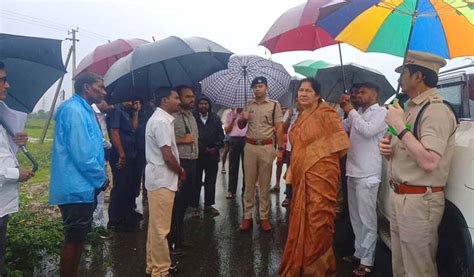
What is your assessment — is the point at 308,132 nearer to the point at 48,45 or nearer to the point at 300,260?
the point at 300,260

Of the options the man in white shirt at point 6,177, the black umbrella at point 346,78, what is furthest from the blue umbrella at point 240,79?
the man in white shirt at point 6,177

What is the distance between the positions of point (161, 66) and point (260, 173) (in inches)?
71.6

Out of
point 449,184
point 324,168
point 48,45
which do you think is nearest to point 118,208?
point 48,45

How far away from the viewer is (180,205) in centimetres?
406

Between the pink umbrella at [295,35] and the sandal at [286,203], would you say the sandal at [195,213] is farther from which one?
the pink umbrella at [295,35]

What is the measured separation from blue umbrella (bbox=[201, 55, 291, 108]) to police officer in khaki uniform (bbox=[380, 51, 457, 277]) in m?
2.55

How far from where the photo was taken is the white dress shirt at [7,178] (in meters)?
2.56

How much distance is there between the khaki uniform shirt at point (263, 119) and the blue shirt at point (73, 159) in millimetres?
2276

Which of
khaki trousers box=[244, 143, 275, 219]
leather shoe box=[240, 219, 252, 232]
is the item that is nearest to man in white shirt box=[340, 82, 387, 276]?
khaki trousers box=[244, 143, 275, 219]

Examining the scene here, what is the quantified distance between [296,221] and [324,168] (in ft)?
1.81

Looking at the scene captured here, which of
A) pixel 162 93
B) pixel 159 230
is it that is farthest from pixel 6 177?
pixel 162 93

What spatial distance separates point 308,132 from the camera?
3482mm

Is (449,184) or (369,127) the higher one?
(369,127)

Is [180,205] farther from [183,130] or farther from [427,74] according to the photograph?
[427,74]
